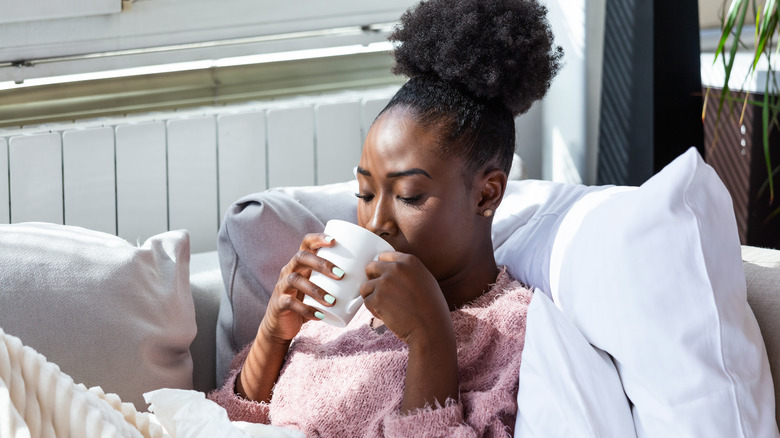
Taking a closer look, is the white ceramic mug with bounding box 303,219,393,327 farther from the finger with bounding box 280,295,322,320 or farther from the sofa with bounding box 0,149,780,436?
the sofa with bounding box 0,149,780,436

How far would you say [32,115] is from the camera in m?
1.53

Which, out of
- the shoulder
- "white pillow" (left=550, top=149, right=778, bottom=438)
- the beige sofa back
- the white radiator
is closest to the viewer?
"white pillow" (left=550, top=149, right=778, bottom=438)

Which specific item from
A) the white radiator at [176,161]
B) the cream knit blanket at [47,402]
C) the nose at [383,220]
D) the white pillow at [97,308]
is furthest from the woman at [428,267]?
the white radiator at [176,161]

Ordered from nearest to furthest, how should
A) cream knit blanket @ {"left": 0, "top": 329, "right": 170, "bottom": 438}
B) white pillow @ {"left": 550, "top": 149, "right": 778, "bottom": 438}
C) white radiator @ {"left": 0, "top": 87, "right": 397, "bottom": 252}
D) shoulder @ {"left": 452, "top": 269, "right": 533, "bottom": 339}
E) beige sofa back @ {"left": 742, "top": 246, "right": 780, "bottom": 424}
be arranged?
cream knit blanket @ {"left": 0, "top": 329, "right": 170, "bottom": 438}, white pillow @ {"left": 550, "top": 149, "right": 778, "bottom": 438}, beige sofa back @ {"left": 742, "top": 246, "right": 780, "bottom": 424}, shoulder @ {"left": 452, "top": 269, "right": 533, "bottom": 339}, white radiator @ {"left": 0, "top": 87, "right": 397, "bottom": 252}

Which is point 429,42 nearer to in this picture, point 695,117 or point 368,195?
point 368,195

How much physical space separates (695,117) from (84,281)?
3.62ft

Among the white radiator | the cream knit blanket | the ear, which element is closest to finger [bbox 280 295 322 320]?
the ear

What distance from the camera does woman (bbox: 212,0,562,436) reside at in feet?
→ 3.09

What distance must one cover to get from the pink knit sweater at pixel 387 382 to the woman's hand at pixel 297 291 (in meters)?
0.05

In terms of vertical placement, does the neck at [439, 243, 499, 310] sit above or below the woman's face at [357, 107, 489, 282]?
below

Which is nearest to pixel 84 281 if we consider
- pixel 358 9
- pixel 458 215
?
pixel 458 215

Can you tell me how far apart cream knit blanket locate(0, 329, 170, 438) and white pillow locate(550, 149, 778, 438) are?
0.48m

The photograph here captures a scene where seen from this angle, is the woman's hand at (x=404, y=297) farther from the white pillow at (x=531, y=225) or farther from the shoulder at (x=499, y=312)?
the white pillow at (x=531, y=225)

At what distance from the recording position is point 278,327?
1091mm
